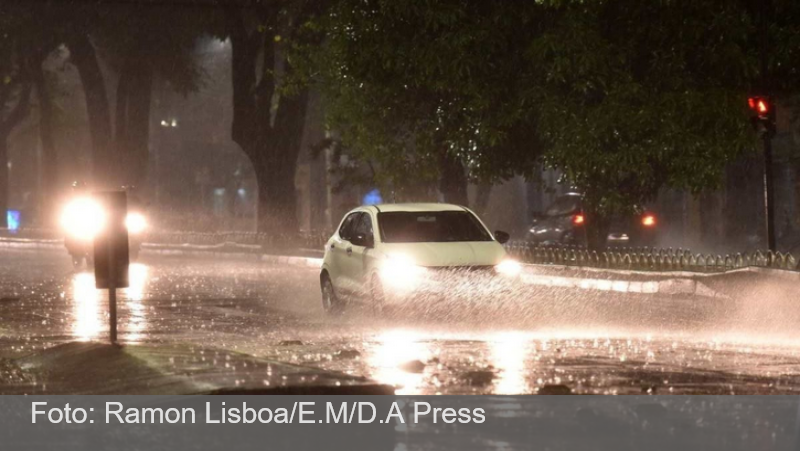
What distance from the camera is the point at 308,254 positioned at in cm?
4038

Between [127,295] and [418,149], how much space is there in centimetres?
904

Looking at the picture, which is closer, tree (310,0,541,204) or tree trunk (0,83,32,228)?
tree (310,0,541,204)

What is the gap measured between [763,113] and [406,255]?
867 cm

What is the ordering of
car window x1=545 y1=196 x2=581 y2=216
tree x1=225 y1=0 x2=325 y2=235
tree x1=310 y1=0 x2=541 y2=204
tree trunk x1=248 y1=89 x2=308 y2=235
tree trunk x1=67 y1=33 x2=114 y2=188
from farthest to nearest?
tree trunk x1=67 y1=33 x2=114 y2=188, tree trunk x1=248 y1=89 x2=308 y2=235, tree x1=225 y1=0 x2=325 y2=235, car window x1=545 y1=196 x2=581 y2=216, tree x1=310 y1=0 x2=541 y2=204

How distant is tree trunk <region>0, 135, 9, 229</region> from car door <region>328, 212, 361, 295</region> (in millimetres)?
54227

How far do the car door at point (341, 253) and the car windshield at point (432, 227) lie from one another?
62cm

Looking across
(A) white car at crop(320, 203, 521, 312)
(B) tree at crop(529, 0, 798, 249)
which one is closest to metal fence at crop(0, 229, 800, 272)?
(B) tree at crop(529, 0, 798, 249)

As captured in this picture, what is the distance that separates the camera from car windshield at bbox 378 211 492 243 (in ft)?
67.8

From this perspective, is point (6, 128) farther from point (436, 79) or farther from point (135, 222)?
point (436, 79)

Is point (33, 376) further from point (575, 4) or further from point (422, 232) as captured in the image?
point (575, 4)

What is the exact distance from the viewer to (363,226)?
21438 millimetres

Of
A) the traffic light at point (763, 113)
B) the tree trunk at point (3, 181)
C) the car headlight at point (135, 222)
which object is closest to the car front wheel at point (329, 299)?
the traffic light at point (763, 113)

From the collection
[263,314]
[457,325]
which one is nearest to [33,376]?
[457,325]

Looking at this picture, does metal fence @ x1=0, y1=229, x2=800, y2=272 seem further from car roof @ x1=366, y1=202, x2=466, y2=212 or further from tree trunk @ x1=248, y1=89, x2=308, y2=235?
car roof @ x1=366, y1=202, x2=466, y2=212
